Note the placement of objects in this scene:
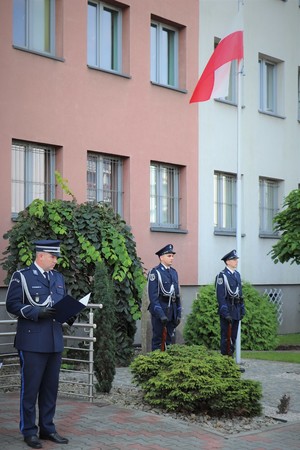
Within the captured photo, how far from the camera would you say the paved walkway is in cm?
775

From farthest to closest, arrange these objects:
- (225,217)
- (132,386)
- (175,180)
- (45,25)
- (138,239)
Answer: (225,217)
(175,180)
(138,239)
(45,25)
(132,386)

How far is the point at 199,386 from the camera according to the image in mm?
9094

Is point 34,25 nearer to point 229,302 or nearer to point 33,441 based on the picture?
point 229,302

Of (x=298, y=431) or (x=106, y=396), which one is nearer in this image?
(x=298, y=431)

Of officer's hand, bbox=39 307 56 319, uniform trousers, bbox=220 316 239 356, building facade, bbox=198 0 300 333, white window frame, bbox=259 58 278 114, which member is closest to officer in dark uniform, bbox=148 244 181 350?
uniform trousers, bbox=220 316 239 356

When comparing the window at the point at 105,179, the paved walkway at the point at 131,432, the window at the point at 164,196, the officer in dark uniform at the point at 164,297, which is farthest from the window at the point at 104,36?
the paved walkway at the point at 131,432

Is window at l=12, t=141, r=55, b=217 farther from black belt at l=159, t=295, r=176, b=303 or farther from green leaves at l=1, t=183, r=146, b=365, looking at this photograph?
black belt at l=159, t=295, r=176, b=303

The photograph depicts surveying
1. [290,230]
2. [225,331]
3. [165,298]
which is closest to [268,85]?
[290,230]

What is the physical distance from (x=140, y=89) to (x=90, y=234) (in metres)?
5.12

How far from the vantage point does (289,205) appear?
17.9 m

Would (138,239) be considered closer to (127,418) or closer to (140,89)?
(140,89)

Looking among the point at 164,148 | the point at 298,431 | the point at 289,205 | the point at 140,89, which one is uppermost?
the point at 140,89

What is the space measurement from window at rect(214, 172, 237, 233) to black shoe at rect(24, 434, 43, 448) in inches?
511

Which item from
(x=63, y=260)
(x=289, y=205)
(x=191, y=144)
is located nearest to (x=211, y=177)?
(x=191, y=144)
